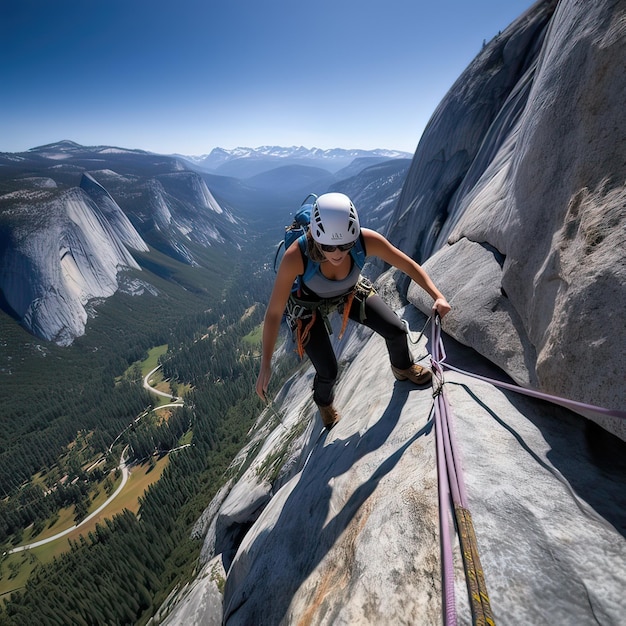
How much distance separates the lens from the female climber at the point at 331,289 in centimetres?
470

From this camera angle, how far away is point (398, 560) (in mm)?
3170

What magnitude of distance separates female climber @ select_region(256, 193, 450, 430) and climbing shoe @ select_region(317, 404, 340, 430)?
1.34m

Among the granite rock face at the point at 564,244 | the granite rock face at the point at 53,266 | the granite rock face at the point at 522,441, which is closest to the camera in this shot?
the granite rock face at the point at 522,441

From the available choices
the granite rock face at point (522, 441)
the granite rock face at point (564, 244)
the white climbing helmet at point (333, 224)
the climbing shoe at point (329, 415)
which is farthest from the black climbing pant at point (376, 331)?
the climbing shoe at point (329, 415)

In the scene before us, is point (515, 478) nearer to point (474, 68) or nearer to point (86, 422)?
point (474, 68)

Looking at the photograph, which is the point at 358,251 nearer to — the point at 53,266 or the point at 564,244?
the point at 564,244

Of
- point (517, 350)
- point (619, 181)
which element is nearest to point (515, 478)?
point (517, 350)

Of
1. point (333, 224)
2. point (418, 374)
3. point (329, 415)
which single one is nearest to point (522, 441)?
point (418, 374)

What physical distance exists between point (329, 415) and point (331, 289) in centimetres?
407

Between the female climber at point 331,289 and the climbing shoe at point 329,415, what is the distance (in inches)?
52.6

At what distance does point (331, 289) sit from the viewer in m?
5.33

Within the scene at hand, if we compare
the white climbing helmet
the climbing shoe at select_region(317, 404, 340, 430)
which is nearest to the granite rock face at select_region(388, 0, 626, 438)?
the white climbing helmet

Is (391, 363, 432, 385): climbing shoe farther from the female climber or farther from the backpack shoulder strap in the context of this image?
the backpack shoulder strap

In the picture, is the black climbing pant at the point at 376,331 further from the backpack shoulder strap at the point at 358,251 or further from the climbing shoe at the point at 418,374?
the backpack shoulder strap at the point at 358,251
